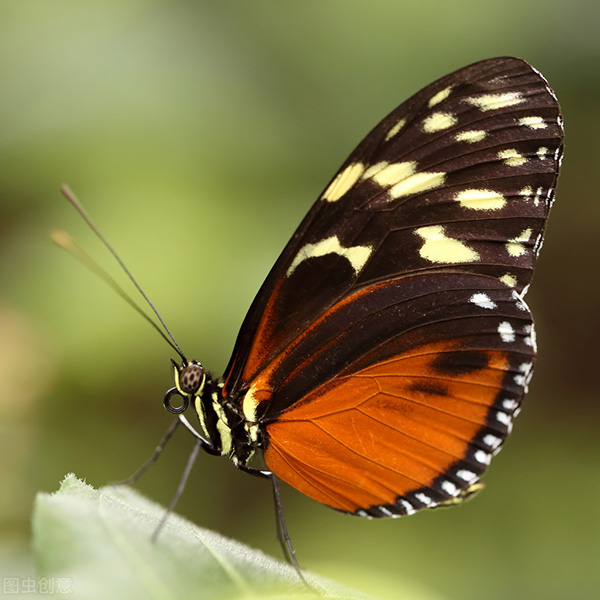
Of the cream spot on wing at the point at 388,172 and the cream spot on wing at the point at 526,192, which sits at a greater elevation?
the cream spot on wing at the point at 388,172

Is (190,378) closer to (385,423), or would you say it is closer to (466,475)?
(385,423)

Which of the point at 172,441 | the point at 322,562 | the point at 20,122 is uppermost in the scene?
the point at 20,122

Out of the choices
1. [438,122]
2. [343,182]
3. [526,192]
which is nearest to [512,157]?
[526,192]

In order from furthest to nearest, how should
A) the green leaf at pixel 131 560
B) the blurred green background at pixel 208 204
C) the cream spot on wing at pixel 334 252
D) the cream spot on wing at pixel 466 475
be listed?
the blurred green background at pixel 208 204, the cream spot on wing at pixel 466 475, the cream spot on wing at pixel 334 252, the green leaf at pixel 131 560

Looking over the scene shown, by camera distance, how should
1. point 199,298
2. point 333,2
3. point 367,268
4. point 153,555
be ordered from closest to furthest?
point 153,555 < point 367,268 < point 199,298 < point 333,2

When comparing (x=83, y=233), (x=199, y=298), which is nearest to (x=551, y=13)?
(x=199, y=298)

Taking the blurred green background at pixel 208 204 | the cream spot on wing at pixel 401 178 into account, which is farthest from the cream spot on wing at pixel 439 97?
the blurred green background at pixel 208 204

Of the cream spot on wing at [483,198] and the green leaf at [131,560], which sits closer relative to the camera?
the green leaf at [131,560]

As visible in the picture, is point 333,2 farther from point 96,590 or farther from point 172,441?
point 96,590

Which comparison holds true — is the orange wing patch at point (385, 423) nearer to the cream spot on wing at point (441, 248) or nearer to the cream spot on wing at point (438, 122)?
the cream spot on wing at point (441, 248)
